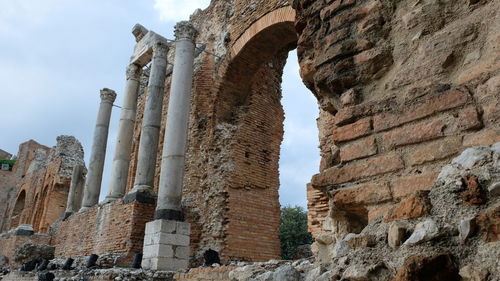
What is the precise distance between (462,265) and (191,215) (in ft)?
29.3

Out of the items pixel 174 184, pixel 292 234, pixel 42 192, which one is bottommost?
Answer: pixel 174 184

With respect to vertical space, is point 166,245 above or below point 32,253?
below

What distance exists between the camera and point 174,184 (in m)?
8.80

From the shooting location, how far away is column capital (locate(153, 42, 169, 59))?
11.0 meters

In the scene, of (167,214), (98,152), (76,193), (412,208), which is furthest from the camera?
(76,193)

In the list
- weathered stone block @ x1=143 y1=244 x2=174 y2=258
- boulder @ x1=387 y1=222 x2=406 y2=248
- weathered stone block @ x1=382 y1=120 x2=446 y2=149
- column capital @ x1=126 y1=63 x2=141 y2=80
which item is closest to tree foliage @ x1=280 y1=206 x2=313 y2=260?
column capital @ x1=126 y1=63 x2=141 y2=80

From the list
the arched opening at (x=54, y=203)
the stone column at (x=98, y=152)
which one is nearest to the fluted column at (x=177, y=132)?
the stone column at (x=98, y=152)

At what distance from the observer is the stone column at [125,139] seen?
10883 millimetres

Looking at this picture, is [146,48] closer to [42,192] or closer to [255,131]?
[255,131]

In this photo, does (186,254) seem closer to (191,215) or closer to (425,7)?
(191,215)

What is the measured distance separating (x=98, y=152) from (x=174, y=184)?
504cm

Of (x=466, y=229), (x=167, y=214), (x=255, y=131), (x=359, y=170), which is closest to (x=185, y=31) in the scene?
(x=255, y=131)

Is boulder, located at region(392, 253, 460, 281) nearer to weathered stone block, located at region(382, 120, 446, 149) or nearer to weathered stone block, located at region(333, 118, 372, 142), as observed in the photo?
weathered stone block, located at region(382, 120, 446, 149)

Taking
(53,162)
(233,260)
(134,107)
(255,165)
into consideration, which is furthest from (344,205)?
(53,162)
